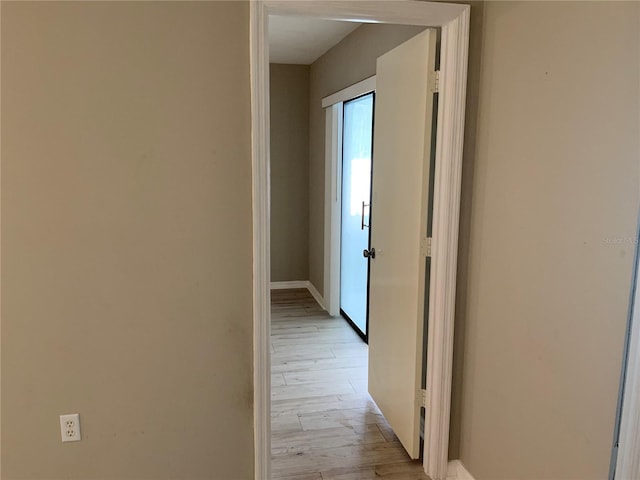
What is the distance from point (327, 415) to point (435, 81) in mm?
1994

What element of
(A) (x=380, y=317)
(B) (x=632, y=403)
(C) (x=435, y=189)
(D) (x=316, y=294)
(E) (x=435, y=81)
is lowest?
(D) (x=316, y=294)

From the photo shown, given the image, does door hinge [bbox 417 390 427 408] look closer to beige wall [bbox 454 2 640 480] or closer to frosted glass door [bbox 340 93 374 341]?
beige wall [bbox 454 2 640 480]

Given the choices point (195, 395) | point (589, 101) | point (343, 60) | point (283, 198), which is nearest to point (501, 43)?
point (589, 101)

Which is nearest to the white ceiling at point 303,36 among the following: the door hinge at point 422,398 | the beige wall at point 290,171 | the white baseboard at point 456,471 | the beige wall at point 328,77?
→ the beige wall at point 328,77

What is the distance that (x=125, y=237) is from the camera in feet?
6.42

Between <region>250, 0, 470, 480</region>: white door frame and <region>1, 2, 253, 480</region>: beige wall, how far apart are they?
6 cm

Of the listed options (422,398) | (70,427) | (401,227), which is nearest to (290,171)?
(401,227)

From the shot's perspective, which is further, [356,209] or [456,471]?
[356,209]

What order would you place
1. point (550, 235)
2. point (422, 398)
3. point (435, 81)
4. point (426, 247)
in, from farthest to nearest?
point (422, 398), point (426, 247), point (435, 81), point (550, 235)

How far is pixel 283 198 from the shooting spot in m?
5.60

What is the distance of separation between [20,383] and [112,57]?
1.31 meters

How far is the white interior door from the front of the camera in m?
2.34

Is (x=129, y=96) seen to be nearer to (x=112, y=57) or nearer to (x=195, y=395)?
(x=112, y=57)

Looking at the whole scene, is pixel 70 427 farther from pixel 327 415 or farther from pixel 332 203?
pixel 332 203
